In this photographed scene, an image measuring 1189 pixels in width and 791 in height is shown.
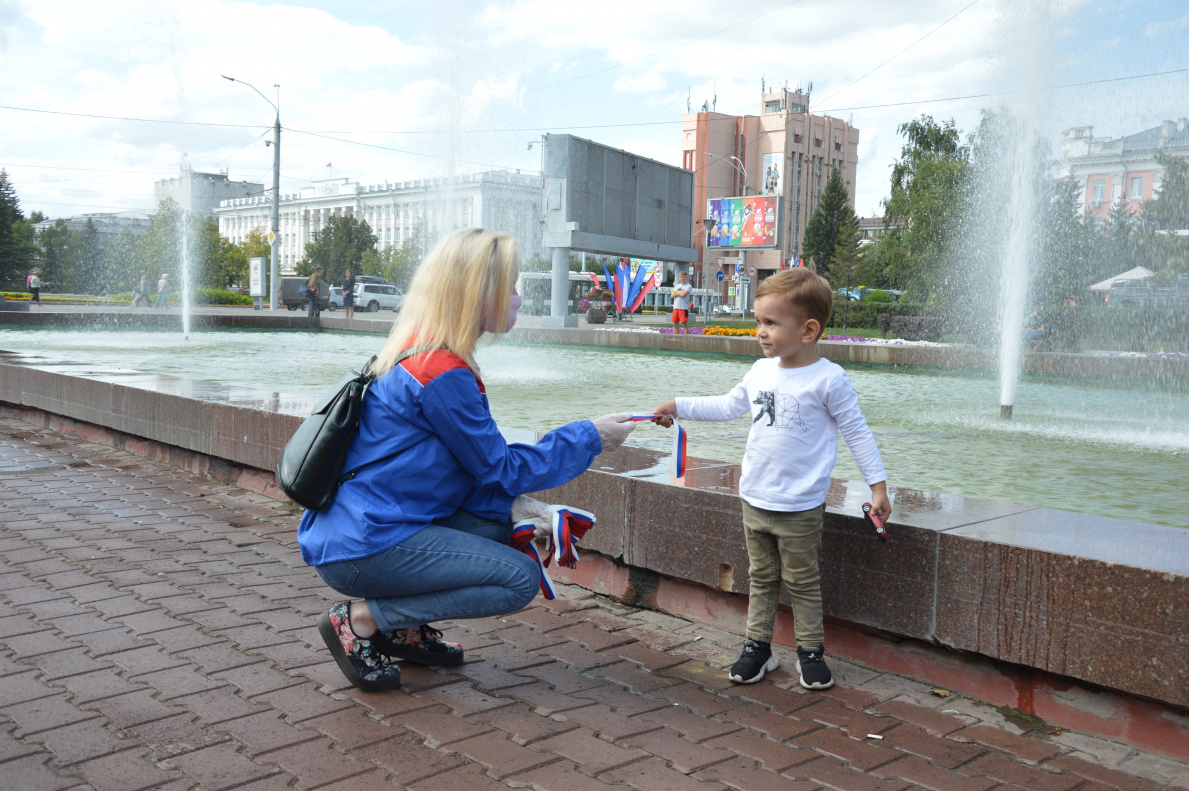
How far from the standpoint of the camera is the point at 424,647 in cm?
342

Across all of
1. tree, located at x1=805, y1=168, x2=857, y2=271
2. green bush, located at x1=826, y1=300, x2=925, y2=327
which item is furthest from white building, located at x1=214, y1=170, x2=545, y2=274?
tree, located at x1=805, y1=168, x2=857, y2=271

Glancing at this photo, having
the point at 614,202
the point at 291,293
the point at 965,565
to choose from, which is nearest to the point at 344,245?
the point at 291,293

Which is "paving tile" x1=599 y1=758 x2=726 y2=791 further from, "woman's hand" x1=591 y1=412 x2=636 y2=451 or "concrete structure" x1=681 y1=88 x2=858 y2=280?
"concrete structure" x1=681 y1=88 x2=858 y2=280

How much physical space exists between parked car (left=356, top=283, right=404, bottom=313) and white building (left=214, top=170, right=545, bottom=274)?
547 cm

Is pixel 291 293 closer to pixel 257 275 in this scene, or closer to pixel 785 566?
pixel 257 275

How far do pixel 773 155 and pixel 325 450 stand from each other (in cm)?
12079

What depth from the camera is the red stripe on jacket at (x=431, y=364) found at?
2.91 meters

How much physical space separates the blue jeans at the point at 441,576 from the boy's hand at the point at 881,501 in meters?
1.09

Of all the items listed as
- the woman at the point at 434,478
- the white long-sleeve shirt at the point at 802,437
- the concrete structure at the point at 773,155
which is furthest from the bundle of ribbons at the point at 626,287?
the concrete structure at the point at 773,155

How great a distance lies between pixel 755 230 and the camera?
5431 centimetres

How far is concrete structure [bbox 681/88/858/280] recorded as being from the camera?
110562 mm

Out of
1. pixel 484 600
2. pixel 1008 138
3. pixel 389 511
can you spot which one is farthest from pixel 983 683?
pixel 1008 138

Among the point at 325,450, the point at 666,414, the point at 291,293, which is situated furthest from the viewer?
the point at 291,293

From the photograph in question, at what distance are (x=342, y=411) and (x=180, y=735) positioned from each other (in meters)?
1.03
